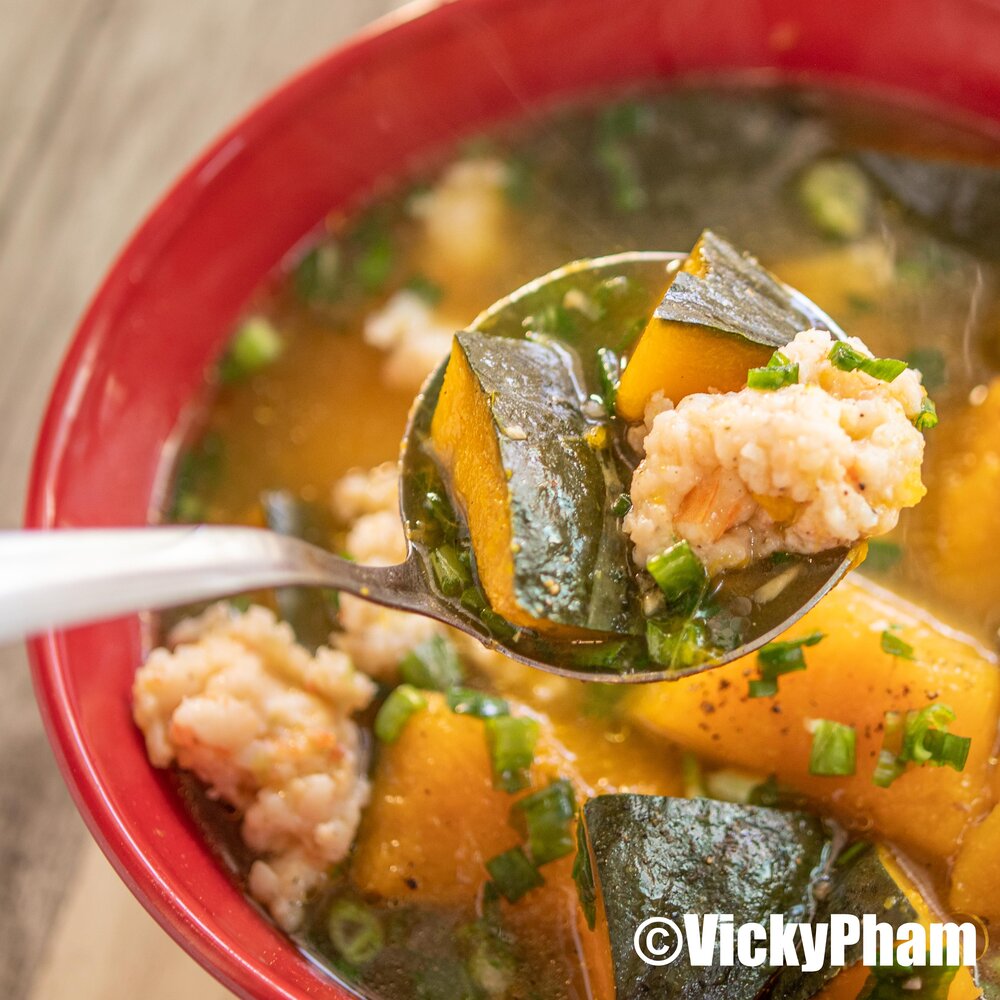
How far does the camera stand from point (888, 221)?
2562 mm

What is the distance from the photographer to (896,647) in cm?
198

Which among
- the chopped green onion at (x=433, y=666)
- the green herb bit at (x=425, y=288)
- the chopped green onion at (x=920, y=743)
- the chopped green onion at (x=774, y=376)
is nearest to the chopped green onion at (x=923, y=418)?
the chopped green onion at (x=774, y=376)

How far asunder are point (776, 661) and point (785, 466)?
0.59 meters

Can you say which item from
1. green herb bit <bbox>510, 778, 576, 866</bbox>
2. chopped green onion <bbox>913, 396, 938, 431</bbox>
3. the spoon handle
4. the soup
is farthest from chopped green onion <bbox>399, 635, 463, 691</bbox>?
chopped green onion <bbox>913, 396, 938, 431</bbox>

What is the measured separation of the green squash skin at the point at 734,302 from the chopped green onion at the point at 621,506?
0.90 ft

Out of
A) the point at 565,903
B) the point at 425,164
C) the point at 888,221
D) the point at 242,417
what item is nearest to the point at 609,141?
the point at 425,164

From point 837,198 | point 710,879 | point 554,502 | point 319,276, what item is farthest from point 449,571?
point 837,198

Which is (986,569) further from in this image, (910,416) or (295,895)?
(295,895)

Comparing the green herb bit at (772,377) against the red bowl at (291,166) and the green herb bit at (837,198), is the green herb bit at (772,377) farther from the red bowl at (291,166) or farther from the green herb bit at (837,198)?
the red bowl at (291,166)

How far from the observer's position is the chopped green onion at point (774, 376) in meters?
1.58

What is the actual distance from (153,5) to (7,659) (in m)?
1.76

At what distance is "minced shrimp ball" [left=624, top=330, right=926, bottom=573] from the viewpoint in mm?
1496

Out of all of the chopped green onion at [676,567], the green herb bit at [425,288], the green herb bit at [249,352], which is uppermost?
the green herb bit at [425,288]

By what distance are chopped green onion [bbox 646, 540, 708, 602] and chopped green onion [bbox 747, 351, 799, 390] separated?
0.80 ft
